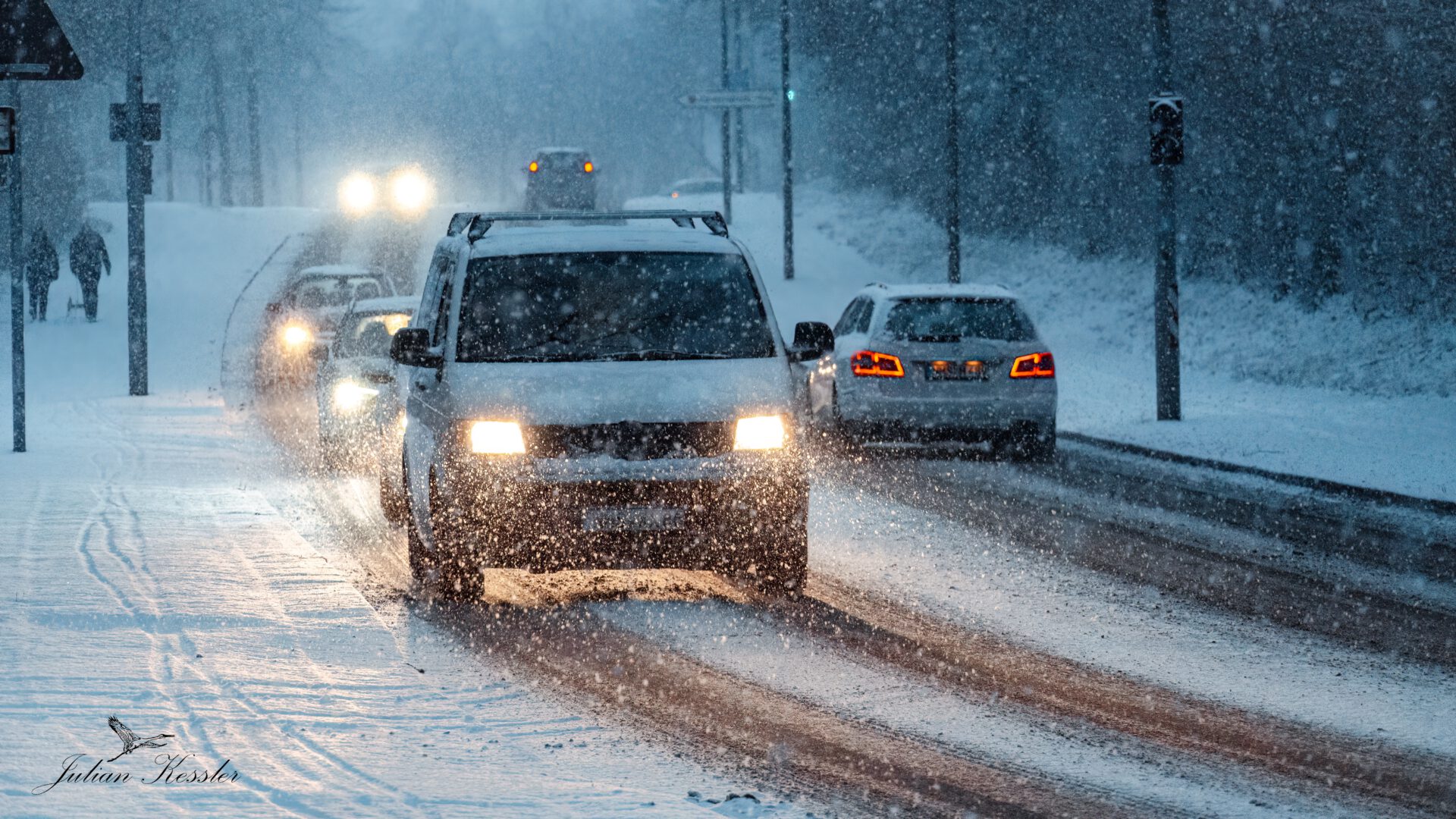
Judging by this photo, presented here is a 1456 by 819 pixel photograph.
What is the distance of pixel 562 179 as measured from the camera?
2318 inches

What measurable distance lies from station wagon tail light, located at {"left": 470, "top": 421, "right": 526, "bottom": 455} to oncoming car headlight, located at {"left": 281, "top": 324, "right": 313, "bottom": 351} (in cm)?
1868

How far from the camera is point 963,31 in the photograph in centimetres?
4856

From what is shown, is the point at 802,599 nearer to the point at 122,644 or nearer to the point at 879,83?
the point at 122,644

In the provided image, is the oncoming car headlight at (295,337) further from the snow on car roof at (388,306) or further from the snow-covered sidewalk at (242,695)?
the snow-covered sidewalk at (242,695)

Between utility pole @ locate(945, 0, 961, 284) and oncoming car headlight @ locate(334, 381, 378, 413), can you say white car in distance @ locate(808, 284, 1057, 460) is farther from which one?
utility pole @ locate(945, 0, 961, 284)

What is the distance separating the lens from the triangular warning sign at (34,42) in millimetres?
10961

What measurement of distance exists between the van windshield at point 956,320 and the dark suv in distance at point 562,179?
4152 cm

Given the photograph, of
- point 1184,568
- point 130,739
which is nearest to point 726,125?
point 1184,568

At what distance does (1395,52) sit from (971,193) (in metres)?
22.6

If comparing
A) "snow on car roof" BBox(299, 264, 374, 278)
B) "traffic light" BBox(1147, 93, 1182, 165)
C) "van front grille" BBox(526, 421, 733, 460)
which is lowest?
"van front grille" BBox(526, 421, 733, 460)

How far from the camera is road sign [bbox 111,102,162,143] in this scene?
25.0m

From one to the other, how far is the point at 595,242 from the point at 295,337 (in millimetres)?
17989

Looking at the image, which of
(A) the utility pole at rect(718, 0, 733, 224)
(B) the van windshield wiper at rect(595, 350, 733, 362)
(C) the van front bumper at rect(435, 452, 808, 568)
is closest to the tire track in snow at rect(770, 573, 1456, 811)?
(C) the van front bumper at rect(435, 452, 808, 568)

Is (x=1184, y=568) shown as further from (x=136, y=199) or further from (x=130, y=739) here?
(x=136, y=199)
